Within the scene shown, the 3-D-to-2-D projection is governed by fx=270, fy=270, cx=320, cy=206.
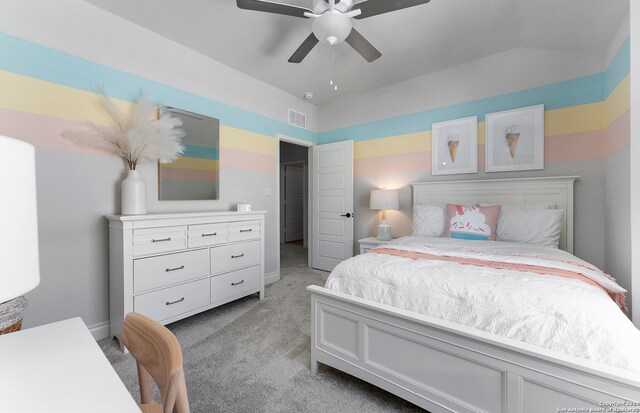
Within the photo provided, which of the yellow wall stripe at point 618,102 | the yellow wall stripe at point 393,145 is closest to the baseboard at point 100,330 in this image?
the yellow wall stripe at point 393,145

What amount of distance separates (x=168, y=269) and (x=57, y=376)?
1765 mm

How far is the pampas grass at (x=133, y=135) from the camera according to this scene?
2287mm

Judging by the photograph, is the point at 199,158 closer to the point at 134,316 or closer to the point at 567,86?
the point at 134,316

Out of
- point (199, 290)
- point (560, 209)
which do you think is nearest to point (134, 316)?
point (199, 290)

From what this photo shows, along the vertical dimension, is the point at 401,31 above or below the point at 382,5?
above

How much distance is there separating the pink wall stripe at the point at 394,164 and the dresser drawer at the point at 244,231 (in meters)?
1.89

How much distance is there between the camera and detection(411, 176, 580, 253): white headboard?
265 cm

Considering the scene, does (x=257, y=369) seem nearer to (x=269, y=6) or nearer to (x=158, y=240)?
(x=158, y=240)

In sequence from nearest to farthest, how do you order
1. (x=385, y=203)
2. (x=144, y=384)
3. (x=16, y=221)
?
(x=16, y=221), (x=144, y=384), (x=385, y=203)

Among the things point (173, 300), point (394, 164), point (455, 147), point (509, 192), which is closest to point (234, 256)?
point (173, 300)

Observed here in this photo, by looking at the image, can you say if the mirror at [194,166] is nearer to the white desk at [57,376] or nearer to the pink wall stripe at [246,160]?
the pink wall stripe at [246,160]

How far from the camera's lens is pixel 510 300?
4.11ft

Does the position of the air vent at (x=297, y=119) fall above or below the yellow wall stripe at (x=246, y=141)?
above

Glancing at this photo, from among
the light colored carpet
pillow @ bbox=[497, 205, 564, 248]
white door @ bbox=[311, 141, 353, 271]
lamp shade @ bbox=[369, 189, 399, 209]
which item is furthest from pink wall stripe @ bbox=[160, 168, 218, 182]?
pillow @ bbox=[497, 205, 564, 248]
